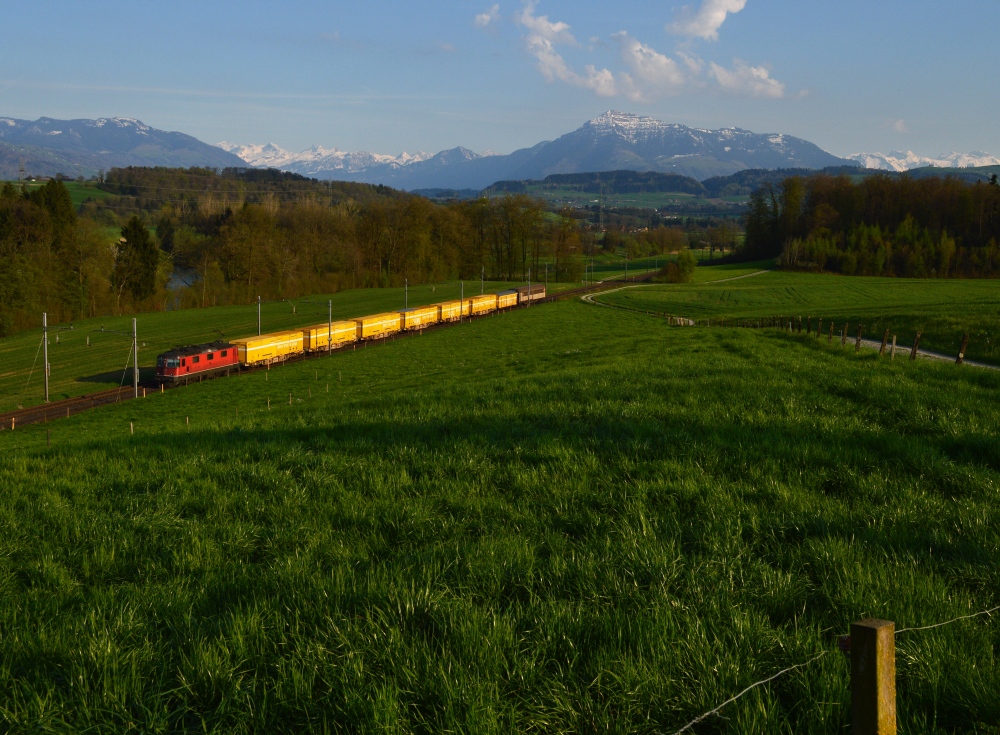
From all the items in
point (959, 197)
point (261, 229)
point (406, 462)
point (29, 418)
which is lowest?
point (29, 418)

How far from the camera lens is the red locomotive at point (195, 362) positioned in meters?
46.4

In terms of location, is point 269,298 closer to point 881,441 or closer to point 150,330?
point 150,330

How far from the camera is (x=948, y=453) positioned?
29.8 ft

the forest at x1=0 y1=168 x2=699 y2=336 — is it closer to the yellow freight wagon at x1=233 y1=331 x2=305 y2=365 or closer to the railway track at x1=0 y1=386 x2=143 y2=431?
the yellow freight wagon at x1=233 y1=331 x2=305 y2=365

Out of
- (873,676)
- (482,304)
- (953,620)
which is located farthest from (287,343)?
(873,676)

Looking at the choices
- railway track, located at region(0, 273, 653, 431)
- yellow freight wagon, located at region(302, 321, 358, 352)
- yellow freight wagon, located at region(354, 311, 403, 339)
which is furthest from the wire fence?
yellow freight wagon, located at region(354, 311, 403, 339)

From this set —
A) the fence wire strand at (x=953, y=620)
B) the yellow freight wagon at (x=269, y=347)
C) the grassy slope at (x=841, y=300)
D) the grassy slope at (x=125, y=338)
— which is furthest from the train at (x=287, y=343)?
the fence wire strand at (x=953, y=620)

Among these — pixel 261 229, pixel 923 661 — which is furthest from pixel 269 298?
pixel 923 661

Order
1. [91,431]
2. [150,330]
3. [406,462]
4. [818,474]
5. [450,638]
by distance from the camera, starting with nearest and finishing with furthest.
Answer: [450,638], [818,474], [406,462], [91,431], [150,330]

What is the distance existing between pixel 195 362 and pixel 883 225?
129 m

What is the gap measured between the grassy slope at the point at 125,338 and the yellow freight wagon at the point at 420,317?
8.99m

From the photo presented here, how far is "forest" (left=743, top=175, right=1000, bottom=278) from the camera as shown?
115125 millimetres

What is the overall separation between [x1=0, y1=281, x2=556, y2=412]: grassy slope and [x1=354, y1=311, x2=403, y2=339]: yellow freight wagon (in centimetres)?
1036

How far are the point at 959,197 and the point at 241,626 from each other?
488ft
